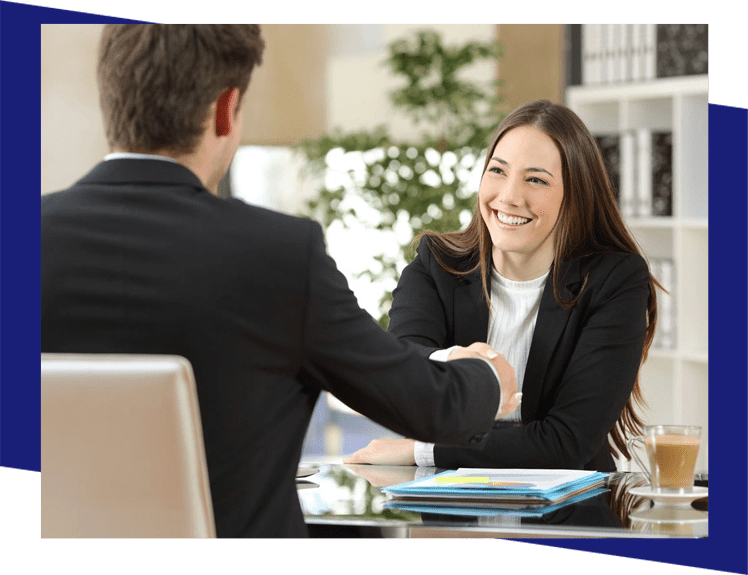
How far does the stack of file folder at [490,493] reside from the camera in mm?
1615

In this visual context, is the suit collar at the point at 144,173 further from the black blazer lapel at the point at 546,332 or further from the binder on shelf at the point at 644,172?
the binder on shelf at the point at 644,172

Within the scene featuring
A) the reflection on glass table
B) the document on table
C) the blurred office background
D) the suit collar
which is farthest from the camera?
the blurred office background

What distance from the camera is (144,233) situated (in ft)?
4.28

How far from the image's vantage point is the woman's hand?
200 centimetres

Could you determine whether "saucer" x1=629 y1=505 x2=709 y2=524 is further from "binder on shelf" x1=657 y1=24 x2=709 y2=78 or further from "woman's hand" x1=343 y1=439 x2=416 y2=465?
"binder on shelf" x1=657 y1=24 x2=709 y2=78

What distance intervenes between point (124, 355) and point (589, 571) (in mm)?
971

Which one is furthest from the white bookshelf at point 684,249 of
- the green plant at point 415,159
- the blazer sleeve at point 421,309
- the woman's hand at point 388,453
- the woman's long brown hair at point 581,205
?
the woman's hand at point 388,453

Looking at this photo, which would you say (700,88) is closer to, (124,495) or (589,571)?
(589,571)

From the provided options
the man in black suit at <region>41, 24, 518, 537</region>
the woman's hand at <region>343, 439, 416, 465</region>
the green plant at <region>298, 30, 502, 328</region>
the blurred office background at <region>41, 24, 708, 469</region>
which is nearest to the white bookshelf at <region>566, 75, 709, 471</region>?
the blurred office background at <region>41, 24, 708, 469</region>

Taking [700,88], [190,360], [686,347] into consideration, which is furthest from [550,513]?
[700,88]

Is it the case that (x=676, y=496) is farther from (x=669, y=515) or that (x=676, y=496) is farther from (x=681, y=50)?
(x=681, y=50)

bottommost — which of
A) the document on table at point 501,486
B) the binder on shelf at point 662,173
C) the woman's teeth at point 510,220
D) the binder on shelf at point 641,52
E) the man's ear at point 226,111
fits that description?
the document on table at point 501,486

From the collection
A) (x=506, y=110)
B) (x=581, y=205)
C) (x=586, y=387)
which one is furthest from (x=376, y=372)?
(x=506, y=110)
